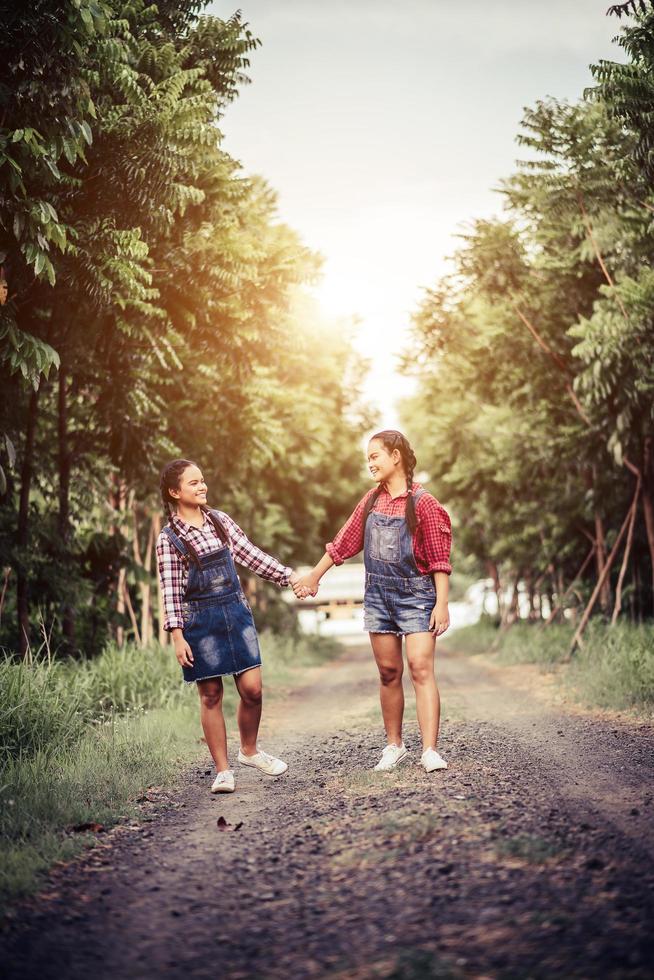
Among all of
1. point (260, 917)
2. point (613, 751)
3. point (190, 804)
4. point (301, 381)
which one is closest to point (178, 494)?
point (190, 804)

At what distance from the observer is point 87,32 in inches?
256

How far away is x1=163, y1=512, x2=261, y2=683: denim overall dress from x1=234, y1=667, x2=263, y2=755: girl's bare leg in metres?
0.11

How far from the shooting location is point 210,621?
6223 mm

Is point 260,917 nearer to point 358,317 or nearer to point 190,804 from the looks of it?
point 190,804

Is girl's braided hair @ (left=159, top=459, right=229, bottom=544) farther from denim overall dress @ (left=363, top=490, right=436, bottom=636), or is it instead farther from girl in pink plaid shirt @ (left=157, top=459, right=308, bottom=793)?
denim overall dress @ (left=363, top=490, right=436, bottom=636)

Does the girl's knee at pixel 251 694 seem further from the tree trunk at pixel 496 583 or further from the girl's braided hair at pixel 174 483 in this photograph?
the tree trunk at pixel 496 583

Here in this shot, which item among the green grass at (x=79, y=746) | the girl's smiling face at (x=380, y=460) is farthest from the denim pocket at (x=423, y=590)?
the green grass at (x=79, y=746)

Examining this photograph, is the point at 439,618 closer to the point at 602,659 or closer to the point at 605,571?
the point at 602,659

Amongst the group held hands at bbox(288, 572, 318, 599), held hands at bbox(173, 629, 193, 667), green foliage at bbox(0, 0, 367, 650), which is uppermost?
green foliage at bbox(0, 0, 367, 650)

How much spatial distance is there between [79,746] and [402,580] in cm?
308

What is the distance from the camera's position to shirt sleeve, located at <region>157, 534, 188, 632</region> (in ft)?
20.2

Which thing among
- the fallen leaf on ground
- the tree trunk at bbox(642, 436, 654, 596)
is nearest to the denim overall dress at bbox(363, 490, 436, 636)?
the fallen leaf on ground

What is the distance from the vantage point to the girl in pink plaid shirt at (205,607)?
244 inches

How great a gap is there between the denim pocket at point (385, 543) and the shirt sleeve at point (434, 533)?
0.61 ft
